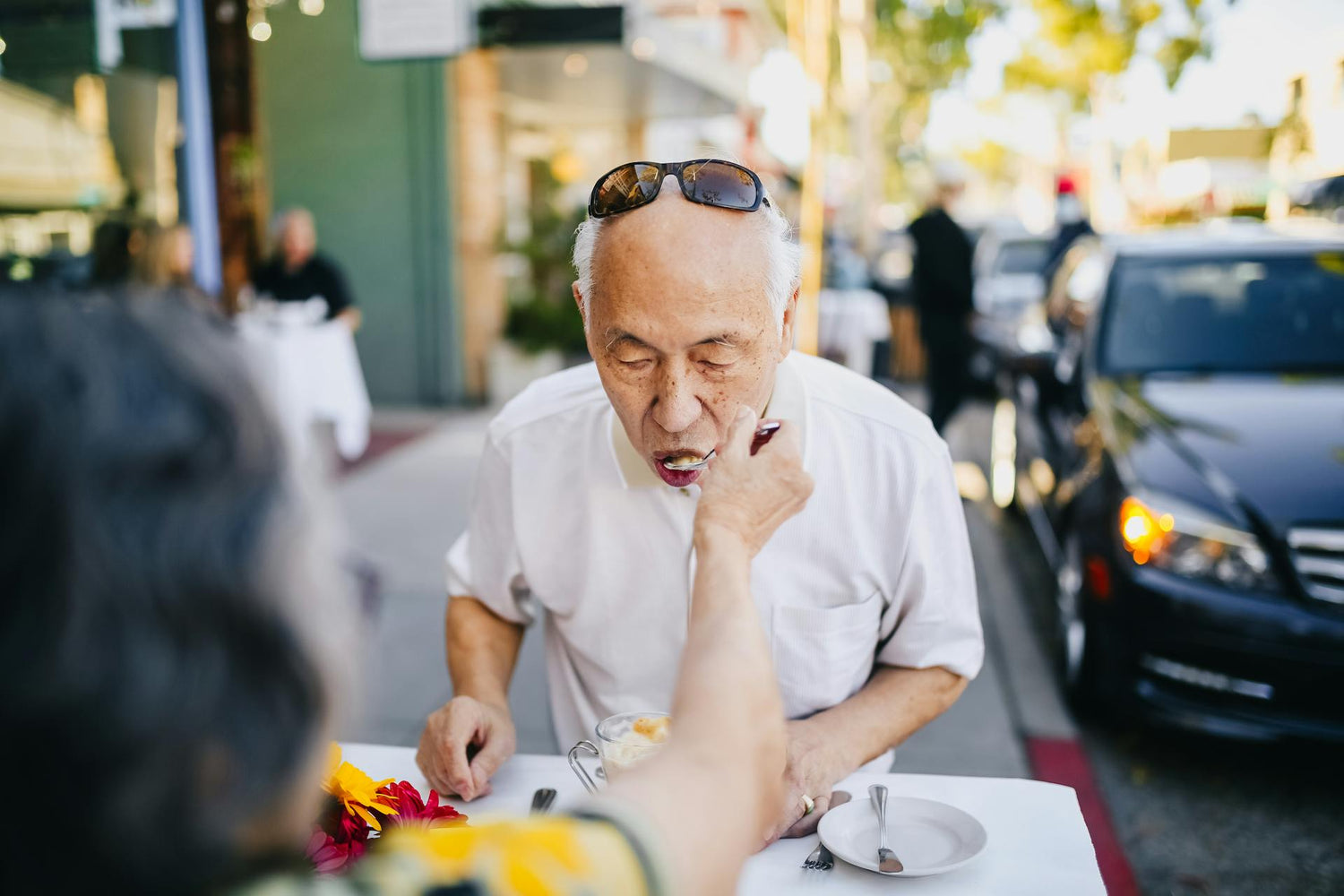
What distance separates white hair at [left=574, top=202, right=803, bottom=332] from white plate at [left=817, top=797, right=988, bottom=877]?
2.49 feet

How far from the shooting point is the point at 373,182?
34.6ft

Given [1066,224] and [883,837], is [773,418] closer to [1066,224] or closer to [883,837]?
[883,837]

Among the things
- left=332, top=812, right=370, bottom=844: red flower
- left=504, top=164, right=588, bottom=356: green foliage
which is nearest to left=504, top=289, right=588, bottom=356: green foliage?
left=504, top=164, right=588, bottom=356: green foliage

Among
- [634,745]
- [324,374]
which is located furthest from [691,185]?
[324,374]

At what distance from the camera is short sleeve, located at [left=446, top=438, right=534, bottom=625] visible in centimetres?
193

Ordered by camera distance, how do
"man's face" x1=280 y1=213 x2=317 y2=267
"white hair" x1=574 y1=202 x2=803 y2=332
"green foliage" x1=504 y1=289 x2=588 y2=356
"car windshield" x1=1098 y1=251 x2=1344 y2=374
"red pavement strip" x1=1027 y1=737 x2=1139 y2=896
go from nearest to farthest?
"white hair" x1=574 y1=202 x2=803 y2=332, "red pavement strip" x1=1027 y1=737 x2=1139 y2=896, "car windshield" x1=1098 y1=251 x2=1344 y2=374, "man's face" x1=280 y1=213 x2=317 y2=267, "green foliage" x1=504 y1=289 x2=588 y2=356

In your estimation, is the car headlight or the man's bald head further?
the car headlight

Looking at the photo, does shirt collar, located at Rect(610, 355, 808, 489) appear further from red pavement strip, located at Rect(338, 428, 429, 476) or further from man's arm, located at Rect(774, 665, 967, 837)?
red pavement strip, located at Rect(338, 428, 429, 476)

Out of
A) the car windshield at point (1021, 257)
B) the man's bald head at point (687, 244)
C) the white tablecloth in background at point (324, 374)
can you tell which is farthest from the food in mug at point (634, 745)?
the car windshield at point (1021, 257)

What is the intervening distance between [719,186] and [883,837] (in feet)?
3.19

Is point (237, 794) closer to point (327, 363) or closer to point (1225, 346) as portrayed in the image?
point (1225, 346)

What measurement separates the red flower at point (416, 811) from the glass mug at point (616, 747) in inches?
6.8

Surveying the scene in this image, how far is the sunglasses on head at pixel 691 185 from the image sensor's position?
5.33 ft

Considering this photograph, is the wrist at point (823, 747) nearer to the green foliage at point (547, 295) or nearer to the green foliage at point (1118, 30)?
the green foliage at point (547, 295)
